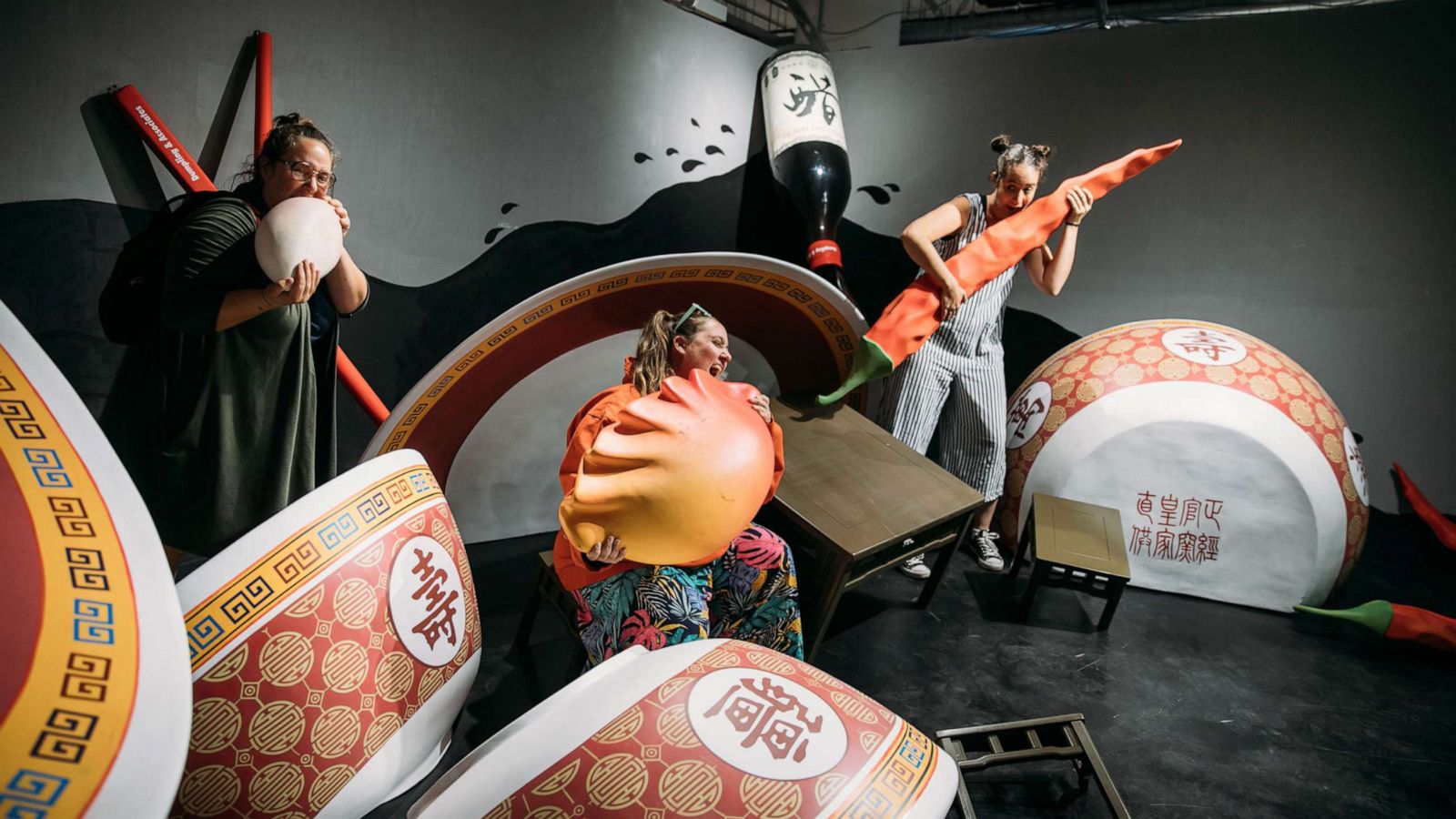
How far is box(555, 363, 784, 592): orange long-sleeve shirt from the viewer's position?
1675mm

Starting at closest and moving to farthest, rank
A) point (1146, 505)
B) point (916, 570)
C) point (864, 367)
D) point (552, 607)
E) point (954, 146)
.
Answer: point (552, 607), point (864, 367), point (1146, 505), point (916, 570), point (954, 146)

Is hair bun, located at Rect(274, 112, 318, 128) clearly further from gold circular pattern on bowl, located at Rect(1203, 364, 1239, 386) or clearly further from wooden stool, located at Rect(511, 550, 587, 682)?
gold circular pattern on bowl, located at Rect(1203, 364, 1239, 386)

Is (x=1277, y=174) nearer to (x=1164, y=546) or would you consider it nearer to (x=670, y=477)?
(x=1164, y=546)

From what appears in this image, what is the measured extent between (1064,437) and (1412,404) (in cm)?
176

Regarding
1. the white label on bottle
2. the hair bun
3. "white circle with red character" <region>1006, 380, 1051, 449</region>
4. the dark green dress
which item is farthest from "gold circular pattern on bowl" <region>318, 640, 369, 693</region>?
the white label on bottle

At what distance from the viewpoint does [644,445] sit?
1367 millimetres

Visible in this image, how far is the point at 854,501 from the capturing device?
7.40 ft

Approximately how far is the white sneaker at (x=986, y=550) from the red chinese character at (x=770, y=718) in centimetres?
198

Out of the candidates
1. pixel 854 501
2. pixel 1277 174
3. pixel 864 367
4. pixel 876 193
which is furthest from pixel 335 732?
pixel 1277 174

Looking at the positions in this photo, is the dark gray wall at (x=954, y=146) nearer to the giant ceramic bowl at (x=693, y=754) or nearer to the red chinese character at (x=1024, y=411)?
the red chinese character at (x=1024, y=411)

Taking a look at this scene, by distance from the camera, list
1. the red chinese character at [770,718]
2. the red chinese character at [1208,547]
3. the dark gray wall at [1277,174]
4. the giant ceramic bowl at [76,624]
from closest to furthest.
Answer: the giant ceramic bowl at [76,624], the red chinese character at [770,718], the red chinese character at [1208,547], the dark gray wall at [1277,174]

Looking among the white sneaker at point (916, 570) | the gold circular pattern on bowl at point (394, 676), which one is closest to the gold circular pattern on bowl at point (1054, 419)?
the white sneaker at point (916, 570)

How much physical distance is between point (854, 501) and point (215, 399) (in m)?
1.59

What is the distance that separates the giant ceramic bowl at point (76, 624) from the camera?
0.76 meters
